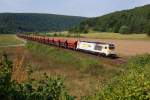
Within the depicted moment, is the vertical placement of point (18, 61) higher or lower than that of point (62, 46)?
higher

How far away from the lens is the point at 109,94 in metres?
13.1

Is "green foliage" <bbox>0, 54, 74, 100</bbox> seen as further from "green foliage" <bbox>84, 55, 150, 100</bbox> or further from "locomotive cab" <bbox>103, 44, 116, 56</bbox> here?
"locomotive cab" <bbox>103, 44, 116, 56</bbox>

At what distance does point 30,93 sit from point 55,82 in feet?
2.81

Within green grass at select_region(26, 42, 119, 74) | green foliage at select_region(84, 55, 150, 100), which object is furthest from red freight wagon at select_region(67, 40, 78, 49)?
green foliage at select_region(84, 55, 150, 100)

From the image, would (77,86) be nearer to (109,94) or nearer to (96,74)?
(96,74)

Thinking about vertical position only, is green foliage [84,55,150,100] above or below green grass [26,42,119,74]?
above

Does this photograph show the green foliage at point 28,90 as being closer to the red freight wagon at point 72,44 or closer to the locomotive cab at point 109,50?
the locomotive cab at point 109,50

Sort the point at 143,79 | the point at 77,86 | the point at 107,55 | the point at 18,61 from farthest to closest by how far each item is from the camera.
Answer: the point at 107,55, the point at 77,86, the point at 18,61, the point at 143,79

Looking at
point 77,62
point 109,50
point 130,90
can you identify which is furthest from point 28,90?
point 109,50

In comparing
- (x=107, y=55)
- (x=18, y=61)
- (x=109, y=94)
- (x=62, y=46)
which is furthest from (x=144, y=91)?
(x=62, y=46)

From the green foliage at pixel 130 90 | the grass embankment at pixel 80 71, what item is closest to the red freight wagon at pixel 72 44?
the grass embankment at pixel 80 71

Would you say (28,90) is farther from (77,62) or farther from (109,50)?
(109,50)

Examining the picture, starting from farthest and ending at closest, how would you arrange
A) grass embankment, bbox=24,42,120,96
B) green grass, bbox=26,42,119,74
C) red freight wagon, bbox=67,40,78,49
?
red freight wagon, bbox=67,40,78,49
green grass, bbox=26,42,119,74
grass embankment, bbox=24,42,120,96

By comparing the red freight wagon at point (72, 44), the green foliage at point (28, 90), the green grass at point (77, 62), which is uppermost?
the green foliage at point (28, 90)
